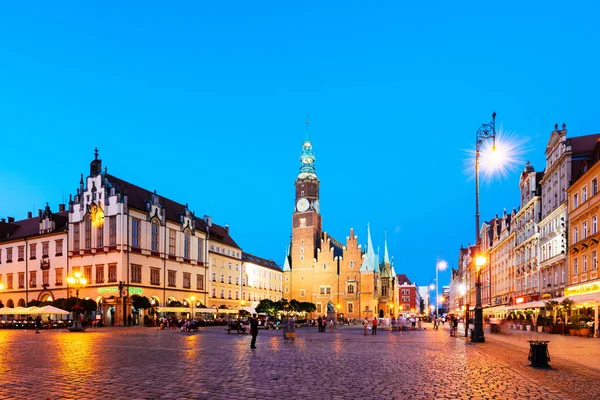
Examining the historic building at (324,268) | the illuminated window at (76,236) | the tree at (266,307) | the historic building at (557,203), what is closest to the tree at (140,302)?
the illuminated window at (76,236)

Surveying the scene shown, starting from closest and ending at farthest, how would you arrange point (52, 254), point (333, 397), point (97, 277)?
point (333, 397), point (97, 277), point (52, 254)

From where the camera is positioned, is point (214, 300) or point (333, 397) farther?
point (214, 300)

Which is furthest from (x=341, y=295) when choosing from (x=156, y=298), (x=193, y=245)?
(x=156, y=298)

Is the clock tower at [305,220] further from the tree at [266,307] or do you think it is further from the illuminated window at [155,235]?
the illuminated window at [155,235]

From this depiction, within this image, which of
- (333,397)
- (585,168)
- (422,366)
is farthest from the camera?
(585,168)

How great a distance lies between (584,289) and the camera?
39594mm

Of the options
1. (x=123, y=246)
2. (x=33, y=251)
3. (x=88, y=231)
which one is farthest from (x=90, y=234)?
(x=33, y=251)

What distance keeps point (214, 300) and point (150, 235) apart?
63.7 ft

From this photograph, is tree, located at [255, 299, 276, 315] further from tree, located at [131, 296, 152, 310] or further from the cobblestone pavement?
the cobblestone pavement

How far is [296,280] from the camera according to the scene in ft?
379

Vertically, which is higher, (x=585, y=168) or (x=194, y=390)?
(x=585, y=168)

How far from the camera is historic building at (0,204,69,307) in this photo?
64.7 meters

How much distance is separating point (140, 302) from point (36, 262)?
1992cm

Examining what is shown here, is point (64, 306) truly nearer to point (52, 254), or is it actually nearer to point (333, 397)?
point (52, 254)
